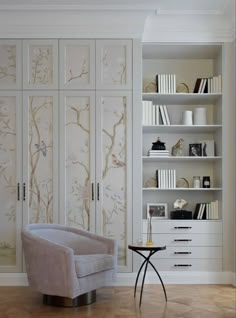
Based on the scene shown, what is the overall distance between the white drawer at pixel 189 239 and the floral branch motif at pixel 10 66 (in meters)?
2.31

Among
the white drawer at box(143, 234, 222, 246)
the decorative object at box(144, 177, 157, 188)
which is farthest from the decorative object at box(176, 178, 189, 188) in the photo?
the white drawer at box(143, 234, 222, 246)

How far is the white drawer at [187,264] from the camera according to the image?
6184mm

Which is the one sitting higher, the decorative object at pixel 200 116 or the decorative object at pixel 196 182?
the decorative object at pixel 200 116

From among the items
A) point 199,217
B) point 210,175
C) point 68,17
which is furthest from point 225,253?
point 68,17

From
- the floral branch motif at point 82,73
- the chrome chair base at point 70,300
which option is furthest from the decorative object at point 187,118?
the chrome chair base at point 70,300

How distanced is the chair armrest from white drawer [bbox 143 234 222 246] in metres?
1.56

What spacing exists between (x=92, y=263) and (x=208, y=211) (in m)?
1.89

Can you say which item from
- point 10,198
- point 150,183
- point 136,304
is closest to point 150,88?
point 150,183

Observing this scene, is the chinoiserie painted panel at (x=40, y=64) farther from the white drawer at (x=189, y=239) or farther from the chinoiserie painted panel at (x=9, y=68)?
the white drawer at (x=189, y=239)

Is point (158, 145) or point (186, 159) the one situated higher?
point (158, 145)

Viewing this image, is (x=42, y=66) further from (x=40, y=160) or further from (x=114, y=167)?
(x=114, y=167)

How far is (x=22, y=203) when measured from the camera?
19.8 feet

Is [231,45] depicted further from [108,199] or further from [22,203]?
[22,203]

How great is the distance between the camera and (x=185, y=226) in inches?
244
